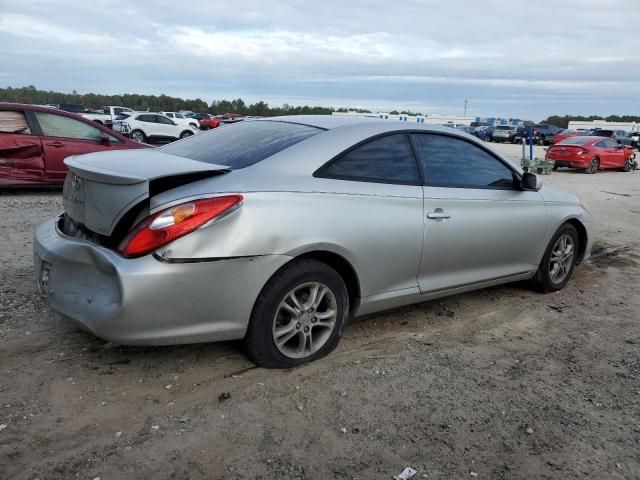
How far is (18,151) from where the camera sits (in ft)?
28.7

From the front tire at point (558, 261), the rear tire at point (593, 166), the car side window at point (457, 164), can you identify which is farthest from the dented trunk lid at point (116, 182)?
the rear tire at point (593, 166)

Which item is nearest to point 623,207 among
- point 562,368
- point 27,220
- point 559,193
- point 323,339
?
point 559,193

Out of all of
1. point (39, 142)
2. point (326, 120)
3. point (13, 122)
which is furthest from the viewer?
point (39, 142)

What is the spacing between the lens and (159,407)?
116 inches

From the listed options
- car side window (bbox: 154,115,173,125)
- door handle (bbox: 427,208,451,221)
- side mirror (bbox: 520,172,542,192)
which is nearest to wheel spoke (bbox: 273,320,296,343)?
door handle (bbox: 427,208,451,221)

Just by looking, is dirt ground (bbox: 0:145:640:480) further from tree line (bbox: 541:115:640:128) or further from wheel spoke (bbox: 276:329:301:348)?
tree line (bbox: 541:115:640:128)

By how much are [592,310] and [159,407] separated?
12.4 feet

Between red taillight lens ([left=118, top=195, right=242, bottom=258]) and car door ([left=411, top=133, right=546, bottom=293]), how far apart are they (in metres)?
1.63

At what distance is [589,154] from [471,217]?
1879cm

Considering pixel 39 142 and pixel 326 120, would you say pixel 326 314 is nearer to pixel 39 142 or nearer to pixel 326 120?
pixel 326 120

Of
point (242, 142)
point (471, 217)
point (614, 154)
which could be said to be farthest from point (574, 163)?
point (242, 142)

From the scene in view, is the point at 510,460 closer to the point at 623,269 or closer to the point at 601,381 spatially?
the point at 601,381

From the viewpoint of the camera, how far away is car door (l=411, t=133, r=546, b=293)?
3.99m

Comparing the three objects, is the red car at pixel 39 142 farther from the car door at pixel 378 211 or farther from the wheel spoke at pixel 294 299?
the wheel spoke at pixel 294 299
